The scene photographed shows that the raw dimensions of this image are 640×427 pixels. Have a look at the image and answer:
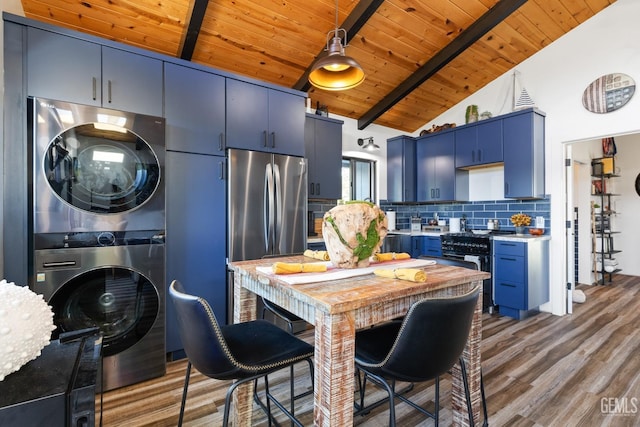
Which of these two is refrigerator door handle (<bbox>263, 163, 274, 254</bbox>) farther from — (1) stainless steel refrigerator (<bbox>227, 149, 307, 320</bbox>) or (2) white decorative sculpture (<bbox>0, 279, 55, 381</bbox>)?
(2) white decorative sculpture (<bbox>0, 279, 55, 381</bbox>)

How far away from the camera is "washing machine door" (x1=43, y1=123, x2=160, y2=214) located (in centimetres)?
186

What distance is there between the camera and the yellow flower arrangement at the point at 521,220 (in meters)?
3.80

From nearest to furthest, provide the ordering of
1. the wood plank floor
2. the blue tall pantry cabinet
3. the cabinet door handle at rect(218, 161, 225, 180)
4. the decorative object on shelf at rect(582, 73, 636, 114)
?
the wood plank floor
the blue tall pantry cabinet
the cabinet door handle at rect(218, 161, 225, 180)
the decorative object on shelf at rect(582, 73, 636, 114)

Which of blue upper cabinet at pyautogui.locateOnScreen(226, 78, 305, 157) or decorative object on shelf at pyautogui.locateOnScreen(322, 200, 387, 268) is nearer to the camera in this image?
decorative object on shelf at pyautogui.locateOnScreen(322, 200, 387, 268)

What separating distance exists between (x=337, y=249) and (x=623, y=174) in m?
6.75

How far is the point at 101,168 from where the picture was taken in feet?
6.47

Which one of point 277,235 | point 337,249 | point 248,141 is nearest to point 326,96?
point 248,141

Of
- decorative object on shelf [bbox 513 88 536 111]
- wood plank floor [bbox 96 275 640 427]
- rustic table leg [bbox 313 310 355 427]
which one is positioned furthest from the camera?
decorative object on shelf [bbox 513 88 536 111]

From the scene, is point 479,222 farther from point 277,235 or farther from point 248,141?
point 248,141

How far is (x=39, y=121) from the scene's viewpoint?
1.81m

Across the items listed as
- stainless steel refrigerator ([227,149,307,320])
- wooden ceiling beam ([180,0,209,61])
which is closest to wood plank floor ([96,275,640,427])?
stainless steel refrigerator ([227,149,307,320])

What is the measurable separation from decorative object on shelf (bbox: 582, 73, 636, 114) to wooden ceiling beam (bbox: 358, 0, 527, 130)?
1.29m

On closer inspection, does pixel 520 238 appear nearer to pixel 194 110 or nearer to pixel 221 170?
pixel 221 170

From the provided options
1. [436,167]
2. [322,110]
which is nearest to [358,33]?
[322,110]
